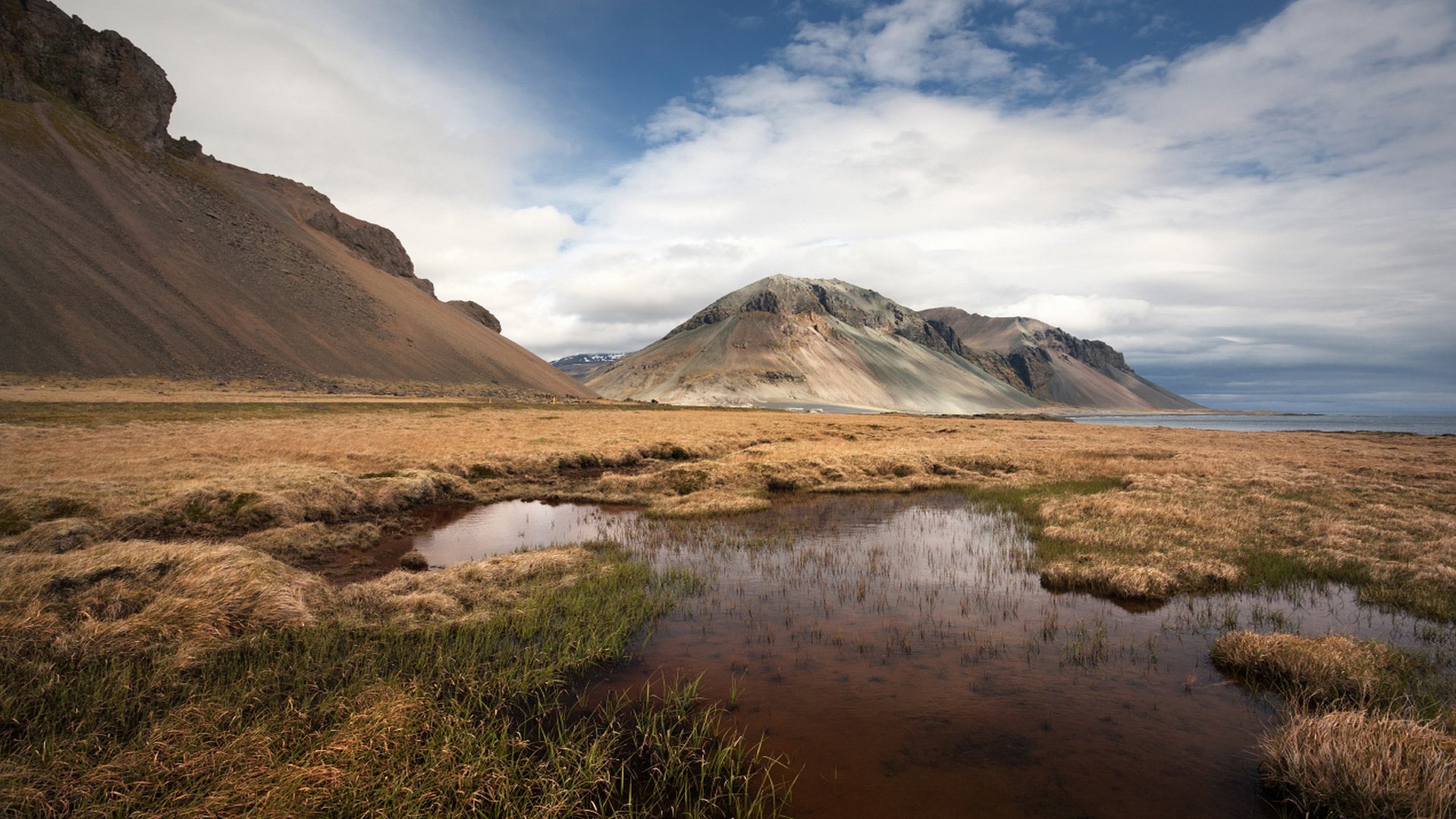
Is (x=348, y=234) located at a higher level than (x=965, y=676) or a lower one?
higher

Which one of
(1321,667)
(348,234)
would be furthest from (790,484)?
(348,234)

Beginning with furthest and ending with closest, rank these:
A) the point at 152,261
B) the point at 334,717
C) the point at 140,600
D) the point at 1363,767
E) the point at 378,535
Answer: the point at 152,261
the point at 378,535
the point at 140,600
the point at 334,717
the point at 1363,767

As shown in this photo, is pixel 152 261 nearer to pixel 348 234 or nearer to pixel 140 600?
pixel 348 234

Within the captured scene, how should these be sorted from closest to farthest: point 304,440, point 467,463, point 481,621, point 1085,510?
point 481,621 → point 1085,510 → point 467,463 → point 304,440

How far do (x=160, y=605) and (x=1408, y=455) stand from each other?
64329 millimetres

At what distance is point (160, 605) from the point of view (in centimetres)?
864

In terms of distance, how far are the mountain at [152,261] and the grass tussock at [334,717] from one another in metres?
104

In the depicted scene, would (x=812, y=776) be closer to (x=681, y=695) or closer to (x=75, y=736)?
(x=681, y=695)

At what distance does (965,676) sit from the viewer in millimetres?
9242

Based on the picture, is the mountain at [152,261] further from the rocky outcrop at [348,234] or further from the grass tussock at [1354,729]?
the grass tussock at [1354,729]

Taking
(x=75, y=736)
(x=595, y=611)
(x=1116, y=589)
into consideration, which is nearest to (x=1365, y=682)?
(x=1116, y=589)

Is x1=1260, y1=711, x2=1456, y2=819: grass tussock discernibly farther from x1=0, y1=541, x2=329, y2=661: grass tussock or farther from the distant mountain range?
the distant mountain range

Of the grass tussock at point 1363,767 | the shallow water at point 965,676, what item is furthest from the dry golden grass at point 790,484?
the grass tussock at point 1363,767

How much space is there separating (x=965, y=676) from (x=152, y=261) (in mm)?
147859
